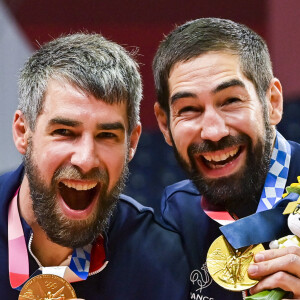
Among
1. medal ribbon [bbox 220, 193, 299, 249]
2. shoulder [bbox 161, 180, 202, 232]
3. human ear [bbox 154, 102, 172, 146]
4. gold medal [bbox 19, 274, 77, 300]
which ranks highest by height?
human ear [bbox 154, 102, 172, 146]

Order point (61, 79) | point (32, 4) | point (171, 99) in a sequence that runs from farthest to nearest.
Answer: point (32, 4)
point (171, 99)
point (61, 79)

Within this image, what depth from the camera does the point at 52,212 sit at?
214cm

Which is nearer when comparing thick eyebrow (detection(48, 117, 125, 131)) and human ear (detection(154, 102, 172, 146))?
thick eyebrow (detection(48, 117, 125, 131))

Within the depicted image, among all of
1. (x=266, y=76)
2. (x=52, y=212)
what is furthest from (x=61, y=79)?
(x=266, y=76)

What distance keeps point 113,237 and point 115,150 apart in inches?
14.6

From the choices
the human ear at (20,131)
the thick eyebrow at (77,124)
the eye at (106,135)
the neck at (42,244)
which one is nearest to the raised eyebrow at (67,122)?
the thick eyebrow at (77,124)

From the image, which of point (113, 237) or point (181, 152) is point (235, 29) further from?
point (113, 237)

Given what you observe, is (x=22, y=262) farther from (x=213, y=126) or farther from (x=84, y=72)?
(x=213, y=126)

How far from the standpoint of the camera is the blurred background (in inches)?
141

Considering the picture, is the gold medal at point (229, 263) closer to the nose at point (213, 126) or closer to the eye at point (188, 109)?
the nose at point (213, 126)

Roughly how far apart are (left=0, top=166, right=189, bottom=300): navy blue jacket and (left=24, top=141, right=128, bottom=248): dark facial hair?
0.33 ft

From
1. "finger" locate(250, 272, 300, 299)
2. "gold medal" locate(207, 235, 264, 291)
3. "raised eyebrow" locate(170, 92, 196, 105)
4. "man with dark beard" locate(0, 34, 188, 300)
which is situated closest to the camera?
"finger" locate(250, 272, 300, 299)

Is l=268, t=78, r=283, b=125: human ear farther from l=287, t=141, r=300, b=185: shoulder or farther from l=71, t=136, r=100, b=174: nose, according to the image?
l=71, t=136, r=100, b=174: nose

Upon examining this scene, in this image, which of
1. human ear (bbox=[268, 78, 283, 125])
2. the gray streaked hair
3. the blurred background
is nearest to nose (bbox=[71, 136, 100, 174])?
the gray streaked hair
